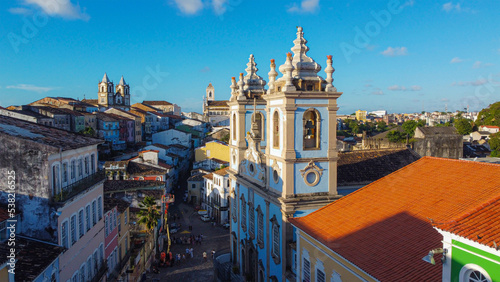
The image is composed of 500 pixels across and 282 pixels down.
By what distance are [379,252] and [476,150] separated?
68.7 m

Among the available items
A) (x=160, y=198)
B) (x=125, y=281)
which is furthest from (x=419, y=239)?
(x=160, y=198)

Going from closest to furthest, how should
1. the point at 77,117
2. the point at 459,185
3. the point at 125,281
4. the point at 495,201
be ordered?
the point at 495,201 → the point at 459,185 → the point at 125,281 → the point at 77,117

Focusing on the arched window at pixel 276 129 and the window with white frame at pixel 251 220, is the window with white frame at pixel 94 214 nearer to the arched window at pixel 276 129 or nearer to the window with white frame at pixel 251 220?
the window with white frame at pixel 251 220

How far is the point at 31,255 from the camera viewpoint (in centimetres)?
1431

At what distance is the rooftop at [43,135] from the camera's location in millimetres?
15898

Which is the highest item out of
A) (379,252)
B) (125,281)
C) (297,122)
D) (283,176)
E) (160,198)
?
(297,122)

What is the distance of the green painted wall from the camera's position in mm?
7441

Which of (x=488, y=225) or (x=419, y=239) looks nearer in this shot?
(x=488, y=225)

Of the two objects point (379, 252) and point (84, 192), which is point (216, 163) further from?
point (379, 252)

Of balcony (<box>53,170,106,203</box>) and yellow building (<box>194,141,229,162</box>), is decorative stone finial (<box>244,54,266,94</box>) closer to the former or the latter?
balcony (<box>53,170,106,203</box>)

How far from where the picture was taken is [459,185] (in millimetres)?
12820

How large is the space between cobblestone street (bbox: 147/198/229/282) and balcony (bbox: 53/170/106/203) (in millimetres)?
12472

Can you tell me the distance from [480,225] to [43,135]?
1649cm

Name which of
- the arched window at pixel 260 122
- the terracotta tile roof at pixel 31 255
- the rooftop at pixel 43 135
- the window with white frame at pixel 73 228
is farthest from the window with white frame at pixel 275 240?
the rooftop at pixel 43 135
